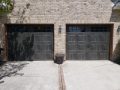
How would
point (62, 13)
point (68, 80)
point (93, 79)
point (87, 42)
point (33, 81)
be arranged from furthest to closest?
point (87, 42) → point (62, 13) → point (93, 79) → point (68, 80) → point (33, 81)

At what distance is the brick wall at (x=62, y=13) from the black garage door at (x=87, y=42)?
0.62 metres

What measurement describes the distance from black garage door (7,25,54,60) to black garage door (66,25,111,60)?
1384mm

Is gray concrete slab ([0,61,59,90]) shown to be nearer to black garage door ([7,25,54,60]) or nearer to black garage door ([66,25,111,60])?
black garage door ([7,25,54,60])

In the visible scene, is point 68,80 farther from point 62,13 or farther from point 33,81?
point 62,13

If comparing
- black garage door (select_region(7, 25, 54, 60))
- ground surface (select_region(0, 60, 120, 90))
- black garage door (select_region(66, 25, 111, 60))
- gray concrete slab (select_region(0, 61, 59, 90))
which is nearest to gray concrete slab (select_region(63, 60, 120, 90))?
ground surface (select_region(0, 60, 120, 90))

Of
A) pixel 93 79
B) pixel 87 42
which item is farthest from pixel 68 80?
pixel 87 42

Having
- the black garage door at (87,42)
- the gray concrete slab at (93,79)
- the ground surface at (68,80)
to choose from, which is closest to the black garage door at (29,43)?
the black garage door at (87,42)

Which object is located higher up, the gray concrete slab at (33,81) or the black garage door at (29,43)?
the black garage door at (29,43)

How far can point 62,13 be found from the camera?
43.1 ft

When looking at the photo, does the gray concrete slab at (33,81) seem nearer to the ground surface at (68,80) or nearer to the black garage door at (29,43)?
the ground surface at (68,80)

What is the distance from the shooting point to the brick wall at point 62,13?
1304 cm

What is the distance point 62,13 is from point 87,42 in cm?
265

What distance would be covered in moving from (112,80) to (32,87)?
11.3 feet

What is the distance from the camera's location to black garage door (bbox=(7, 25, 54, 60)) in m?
13.6
